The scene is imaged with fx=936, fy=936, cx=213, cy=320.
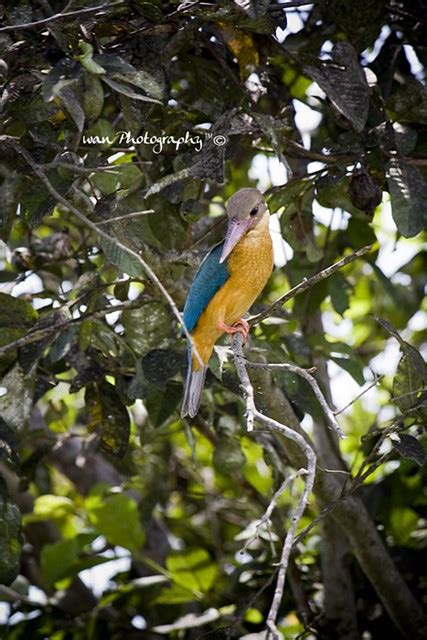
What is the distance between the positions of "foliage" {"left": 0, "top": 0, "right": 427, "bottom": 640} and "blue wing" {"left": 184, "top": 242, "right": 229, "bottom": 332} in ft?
0.22

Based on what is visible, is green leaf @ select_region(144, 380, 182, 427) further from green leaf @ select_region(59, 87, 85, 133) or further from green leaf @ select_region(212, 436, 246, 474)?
green leaf @ select_region(59, 87, 85, 133)

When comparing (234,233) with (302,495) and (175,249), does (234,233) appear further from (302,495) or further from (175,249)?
(302,495)

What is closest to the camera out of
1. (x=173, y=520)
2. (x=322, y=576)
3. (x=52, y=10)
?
(x=52, y=10)

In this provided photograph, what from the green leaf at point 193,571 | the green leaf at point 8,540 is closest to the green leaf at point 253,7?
the green leaf at point 8,540

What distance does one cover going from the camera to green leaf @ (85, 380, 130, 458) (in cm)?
318

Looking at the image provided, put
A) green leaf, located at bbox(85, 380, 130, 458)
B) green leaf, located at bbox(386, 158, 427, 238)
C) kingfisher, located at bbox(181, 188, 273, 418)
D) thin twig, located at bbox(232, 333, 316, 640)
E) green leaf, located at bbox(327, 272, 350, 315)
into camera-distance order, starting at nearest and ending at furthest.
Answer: thin twig, located at bbox(232, 333, 316, 640), green leaf, located at bbox(386, 158, 427, 238), kingfisher, located at bbox(181, 188, 273, 418), green leaf, located at bbox(85, 380, 130, 458), green leaf, located at bbox(327, 272, 350, 315)

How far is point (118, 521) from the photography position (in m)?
3.93

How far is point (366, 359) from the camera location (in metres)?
5.37

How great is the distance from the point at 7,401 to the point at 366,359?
2930 mm

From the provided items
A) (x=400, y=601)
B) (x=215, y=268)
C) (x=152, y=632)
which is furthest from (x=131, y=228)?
(x=152, y=632)

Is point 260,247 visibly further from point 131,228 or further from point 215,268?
point 131,228

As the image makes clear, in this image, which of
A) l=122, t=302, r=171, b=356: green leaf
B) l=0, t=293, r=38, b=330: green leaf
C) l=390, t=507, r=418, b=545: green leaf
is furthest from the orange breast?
l=390, t=507, r=418, b=545: green leaf

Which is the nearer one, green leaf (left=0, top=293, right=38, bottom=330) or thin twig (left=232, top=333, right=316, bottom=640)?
thin twig (left=232, top=333, right=316, bottom=640)

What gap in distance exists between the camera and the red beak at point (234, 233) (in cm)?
310
